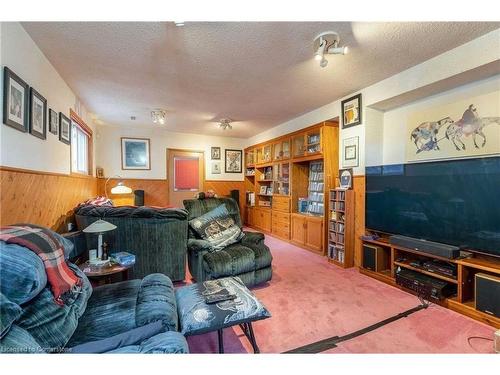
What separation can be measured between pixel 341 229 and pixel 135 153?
4648mm

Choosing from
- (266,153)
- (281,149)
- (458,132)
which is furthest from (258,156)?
(458,132)

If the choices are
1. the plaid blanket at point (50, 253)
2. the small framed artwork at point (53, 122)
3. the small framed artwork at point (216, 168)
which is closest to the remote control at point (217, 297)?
the plaid blanket at point (50, 253)

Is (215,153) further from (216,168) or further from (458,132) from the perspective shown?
(458,132)

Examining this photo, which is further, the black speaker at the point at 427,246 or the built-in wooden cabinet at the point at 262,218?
the built-in wooden cabinet at the point at 262,218

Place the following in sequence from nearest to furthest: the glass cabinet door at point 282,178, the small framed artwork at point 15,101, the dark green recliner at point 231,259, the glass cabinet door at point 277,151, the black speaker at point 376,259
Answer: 1. the small framed artwork at point 15,101
2. the dark green recliner at point 231,259
3. the black speaker at point 376,259
4. the glass cabinet door at point 282,178
5. the glass cabinet door at point 277,151

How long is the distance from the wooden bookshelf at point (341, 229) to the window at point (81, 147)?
3930 millimetres

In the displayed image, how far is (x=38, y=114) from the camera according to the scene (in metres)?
2.13

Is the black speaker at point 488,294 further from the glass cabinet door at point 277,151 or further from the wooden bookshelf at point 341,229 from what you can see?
the glass cabinet door at point 277,151

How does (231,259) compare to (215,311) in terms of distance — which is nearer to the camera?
(215,311)

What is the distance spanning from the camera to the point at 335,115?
3.61 m

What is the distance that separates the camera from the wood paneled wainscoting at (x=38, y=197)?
67.1 inches

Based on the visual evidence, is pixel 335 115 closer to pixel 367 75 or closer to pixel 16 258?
pixel 367 75
